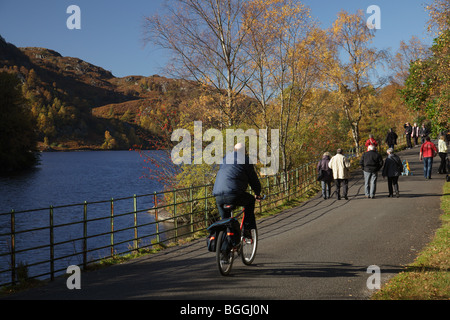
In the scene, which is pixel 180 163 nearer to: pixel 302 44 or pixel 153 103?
pixel 153 103

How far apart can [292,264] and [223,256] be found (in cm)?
160

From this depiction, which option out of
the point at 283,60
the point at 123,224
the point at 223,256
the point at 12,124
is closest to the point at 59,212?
the point at 123,224

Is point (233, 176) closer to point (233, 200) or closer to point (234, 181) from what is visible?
point (234, 181)

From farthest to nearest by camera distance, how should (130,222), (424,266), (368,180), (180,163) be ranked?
(130,222) < (180,163) < (368,180) < (424,266)

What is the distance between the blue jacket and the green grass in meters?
2.73

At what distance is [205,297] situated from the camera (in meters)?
6.52

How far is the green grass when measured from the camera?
6.35 m

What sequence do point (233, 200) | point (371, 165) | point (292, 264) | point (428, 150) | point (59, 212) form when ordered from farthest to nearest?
point (59, 212) < point (428, 150) < point (371, 165) < point (292, 264) < point (233, 200)

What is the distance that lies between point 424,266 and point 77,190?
167 feet

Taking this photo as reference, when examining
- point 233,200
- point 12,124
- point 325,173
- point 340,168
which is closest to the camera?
point 233,200

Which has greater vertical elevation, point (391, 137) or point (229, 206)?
point (391, 137)

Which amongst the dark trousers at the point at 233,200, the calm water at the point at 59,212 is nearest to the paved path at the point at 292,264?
the dark trousers at the point at 233,200

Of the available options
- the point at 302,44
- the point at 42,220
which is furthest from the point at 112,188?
the point at 302,44

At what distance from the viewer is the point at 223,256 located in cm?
770
